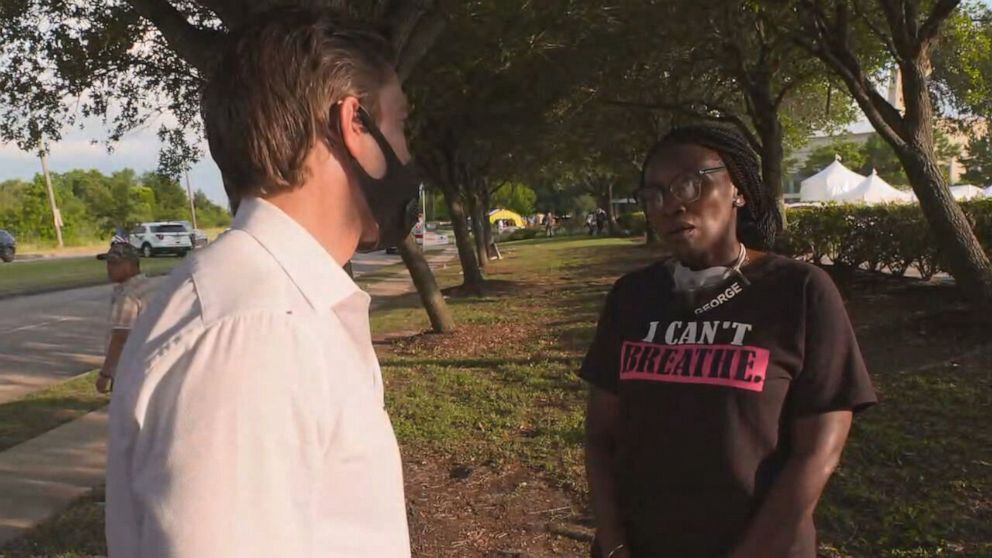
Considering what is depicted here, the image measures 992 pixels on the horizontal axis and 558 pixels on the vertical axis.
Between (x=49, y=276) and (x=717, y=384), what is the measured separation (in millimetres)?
27933

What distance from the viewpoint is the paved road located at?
9.95m

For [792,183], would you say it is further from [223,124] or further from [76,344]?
[223,124]

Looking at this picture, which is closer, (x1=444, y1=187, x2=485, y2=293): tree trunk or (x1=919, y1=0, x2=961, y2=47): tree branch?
(x1=919, y1=0, x2=961, y2=47): tree branch

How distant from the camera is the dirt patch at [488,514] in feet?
13.6

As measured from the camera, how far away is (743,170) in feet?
7.45

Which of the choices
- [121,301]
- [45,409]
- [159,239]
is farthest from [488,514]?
[159,239]

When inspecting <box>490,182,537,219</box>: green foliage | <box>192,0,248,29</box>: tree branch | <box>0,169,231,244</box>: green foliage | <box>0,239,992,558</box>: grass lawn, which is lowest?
<box>0,239,992,558</box>: grass lawn

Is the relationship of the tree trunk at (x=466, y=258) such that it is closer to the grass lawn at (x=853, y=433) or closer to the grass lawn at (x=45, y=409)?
the grass lawn at (x=853, y=433)

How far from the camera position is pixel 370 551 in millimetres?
1124

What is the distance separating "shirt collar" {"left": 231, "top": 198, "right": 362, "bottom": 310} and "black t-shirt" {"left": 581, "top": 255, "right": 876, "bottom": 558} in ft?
3.59

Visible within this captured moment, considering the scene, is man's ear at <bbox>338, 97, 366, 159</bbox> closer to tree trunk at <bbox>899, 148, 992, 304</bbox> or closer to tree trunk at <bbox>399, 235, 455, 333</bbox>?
tree trunk at <bbox>899, 148, 992, 304</bbox>

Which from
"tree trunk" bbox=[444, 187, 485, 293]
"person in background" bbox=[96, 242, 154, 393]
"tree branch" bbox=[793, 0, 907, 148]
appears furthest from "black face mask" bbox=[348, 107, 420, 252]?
"tree trunk" bbox=[444, 187, 485, 293]

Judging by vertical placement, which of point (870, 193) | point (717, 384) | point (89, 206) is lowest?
point (870, 193)

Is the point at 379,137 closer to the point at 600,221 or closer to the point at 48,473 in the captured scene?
the point at 48,473
